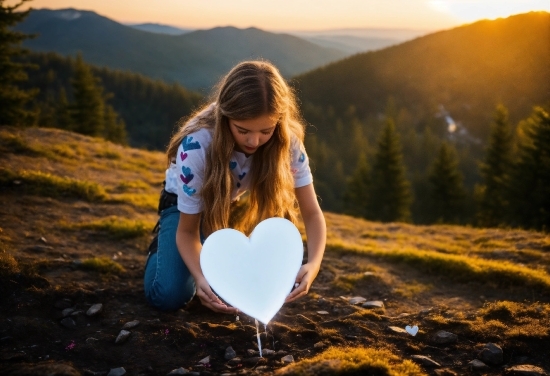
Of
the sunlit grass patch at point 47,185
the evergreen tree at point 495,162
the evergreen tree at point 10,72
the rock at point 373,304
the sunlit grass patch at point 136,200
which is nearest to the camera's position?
the rock at point 373,304

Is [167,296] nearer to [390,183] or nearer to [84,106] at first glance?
[390,183]

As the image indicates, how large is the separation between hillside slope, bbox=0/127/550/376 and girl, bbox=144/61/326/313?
1.07 feet

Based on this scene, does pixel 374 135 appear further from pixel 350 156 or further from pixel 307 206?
pixel 307 206

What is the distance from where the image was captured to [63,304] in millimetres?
3045

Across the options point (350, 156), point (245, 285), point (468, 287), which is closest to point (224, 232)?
point (245, 285)

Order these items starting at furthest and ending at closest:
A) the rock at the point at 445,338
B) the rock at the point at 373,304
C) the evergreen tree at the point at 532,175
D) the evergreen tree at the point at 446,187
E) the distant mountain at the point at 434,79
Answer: the distant mountain at the point at 434,79 → the evergreen tree at the point at 446,187 → the evergreen tree at the point at 532,175 → the rock at the point at 373,304 → the rock at the point at 445,338

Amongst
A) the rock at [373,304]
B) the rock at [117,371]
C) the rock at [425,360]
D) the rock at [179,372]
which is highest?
the rock at [425,360]

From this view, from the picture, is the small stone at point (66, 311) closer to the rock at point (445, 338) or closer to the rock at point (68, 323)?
the rock at point (68, 323)

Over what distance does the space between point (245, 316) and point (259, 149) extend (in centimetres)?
118

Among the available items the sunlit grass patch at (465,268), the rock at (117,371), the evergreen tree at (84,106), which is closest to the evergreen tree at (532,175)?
the sunlit grass patch at (465,268)

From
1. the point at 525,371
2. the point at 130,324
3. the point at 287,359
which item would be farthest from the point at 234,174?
the point at 525,371

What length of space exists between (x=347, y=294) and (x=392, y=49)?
341 ft

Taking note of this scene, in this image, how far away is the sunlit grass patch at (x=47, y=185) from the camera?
5.48 meters

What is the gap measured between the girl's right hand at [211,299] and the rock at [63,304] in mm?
1058
